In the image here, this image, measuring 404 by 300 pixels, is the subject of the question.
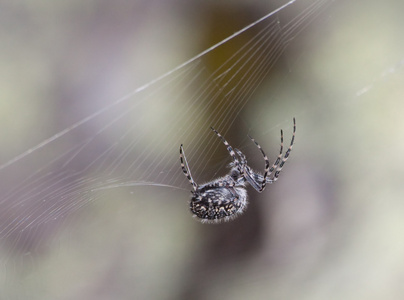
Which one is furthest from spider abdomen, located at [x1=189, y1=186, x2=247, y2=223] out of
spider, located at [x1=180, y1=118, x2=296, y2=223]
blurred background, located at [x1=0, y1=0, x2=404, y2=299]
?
blurred background, located at [x1=0, y1=0, x2=404, y2=299]

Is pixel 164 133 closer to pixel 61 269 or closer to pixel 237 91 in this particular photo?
pixel 237 91

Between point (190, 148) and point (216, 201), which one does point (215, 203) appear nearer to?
point (216, 201)

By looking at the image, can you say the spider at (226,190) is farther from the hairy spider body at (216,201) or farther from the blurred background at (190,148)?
the blurred background at (190,148)

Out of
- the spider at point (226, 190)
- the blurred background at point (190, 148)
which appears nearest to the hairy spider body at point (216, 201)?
the spider at point (226, 190)

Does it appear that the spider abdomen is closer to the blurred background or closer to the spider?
the spider

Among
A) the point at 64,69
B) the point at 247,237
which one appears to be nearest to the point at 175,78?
the point at 64,69
